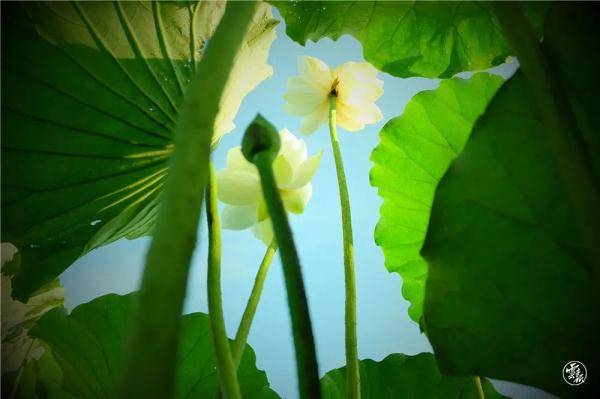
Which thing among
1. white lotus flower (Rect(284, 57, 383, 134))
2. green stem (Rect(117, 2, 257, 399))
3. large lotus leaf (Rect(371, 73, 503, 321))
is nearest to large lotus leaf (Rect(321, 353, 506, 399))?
large lotus leaf (Rect(371, 73, 503, 321))

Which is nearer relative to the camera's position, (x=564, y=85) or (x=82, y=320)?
(x=564, y=85)

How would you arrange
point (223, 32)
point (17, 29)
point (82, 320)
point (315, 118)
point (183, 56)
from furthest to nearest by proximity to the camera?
point (315, 118), point (82, 320), point (183, 56), point (17, 29), point (223, 32)

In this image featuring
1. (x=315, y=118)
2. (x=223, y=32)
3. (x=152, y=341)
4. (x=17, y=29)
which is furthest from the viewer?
(x=315, y=118)

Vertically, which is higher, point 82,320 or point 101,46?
point 101,46

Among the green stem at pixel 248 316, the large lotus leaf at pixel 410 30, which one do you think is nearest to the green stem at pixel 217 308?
the green stem at pixel 248 316

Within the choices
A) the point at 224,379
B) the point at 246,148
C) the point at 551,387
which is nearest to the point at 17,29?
the point at 246,148

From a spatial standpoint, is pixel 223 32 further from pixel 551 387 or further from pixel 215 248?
pixel 551 387

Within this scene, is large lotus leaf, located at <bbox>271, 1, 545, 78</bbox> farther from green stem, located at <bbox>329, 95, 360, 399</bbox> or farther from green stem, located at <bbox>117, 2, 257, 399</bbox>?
green stem, located at <bbox>117, 2, 257, 399</bbox>
